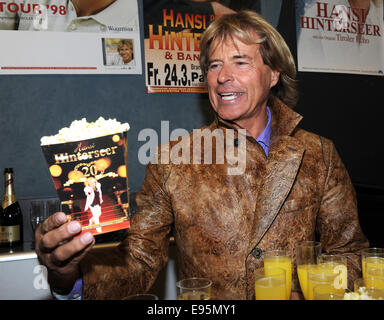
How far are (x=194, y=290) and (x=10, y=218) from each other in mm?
1629

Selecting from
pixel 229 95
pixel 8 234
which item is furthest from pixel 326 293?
pixel 8 234

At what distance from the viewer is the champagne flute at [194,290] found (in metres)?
0.91

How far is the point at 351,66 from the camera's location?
3.17m

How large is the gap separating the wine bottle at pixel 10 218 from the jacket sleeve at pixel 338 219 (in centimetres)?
156

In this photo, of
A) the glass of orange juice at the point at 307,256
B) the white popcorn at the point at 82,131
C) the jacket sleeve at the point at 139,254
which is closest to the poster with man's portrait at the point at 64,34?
the jacket sleeve at the point at 139,254

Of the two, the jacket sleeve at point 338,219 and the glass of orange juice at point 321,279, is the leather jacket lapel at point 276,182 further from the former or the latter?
the glass of orange juice at point 321,279

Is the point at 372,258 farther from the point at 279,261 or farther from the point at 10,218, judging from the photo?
the point at 10,218

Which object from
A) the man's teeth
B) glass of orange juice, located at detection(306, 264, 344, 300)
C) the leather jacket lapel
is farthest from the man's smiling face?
glass of orange juice, located at detection(306, 264, 344, 300)

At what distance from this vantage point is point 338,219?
160 cm

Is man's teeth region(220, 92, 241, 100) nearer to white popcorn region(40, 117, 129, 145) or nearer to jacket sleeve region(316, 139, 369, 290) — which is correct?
jacket sleeve region(316, 139, 369, 290)

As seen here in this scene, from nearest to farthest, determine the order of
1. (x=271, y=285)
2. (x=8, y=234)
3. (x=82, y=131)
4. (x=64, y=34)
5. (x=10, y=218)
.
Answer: (x=82, y=131) → (x=271, y=285) → (x=8, y=234) → (x=10, y=218) → (x=64, y=34)

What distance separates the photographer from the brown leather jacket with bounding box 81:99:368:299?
1.45 m

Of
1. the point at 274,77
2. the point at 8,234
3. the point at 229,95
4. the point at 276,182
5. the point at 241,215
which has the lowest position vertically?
the point at 8,234

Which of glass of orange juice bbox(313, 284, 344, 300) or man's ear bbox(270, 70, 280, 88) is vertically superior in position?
man's ear bbox(270, 70, 280, 88)
